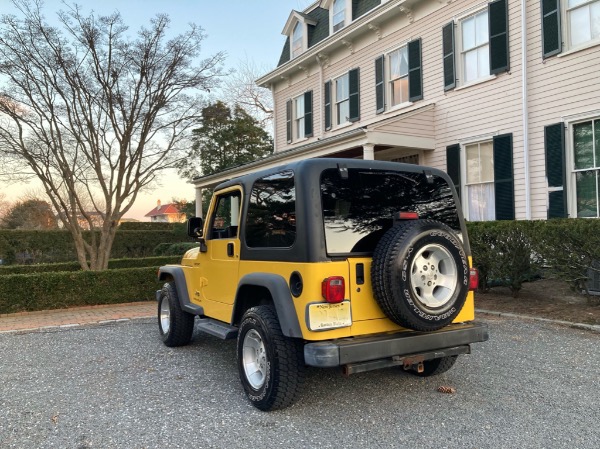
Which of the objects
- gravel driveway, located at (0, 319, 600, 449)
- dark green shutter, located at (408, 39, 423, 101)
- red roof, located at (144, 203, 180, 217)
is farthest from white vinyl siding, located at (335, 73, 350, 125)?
red roof, located at (144, 203, 180, 217)

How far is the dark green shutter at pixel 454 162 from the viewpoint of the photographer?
36.6 feet

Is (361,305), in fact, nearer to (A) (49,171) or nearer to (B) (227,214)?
(B) (227,214)

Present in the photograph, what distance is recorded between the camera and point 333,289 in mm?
3279

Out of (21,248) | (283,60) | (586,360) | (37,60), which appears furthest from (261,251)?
(21,248)

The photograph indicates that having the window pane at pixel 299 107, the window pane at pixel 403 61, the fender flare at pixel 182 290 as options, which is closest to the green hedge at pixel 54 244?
the window pane at pixel 299 107

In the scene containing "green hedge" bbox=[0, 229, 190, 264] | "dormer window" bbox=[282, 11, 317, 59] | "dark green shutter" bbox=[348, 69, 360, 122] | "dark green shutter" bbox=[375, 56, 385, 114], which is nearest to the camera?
"dark green shutter" bbox=[375, 56, 385, 114]

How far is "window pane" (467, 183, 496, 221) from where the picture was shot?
10.6 m

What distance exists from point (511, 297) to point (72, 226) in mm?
10094

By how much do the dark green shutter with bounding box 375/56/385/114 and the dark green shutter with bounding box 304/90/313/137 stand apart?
3.40 m

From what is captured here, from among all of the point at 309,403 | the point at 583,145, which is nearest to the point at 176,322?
the point at 309,403

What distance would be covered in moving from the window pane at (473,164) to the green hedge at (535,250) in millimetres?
3190

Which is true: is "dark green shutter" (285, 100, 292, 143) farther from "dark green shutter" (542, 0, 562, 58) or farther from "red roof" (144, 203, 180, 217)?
"red roof" (144, 203, 180, 217)

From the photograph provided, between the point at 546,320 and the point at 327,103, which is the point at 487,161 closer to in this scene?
the point at 546,320

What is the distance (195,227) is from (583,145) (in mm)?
7714
